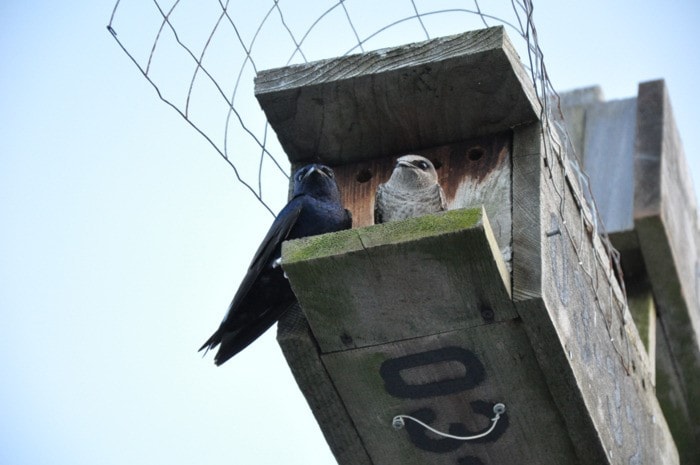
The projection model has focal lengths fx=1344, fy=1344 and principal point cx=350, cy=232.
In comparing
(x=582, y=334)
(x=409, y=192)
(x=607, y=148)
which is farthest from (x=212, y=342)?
(x=607, y=148)

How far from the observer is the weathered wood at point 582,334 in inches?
128

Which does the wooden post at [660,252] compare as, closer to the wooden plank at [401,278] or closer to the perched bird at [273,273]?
the perched bird at [273,273]

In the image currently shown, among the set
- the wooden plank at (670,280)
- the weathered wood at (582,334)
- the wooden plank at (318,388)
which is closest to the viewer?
the weathered wood at (582,334)

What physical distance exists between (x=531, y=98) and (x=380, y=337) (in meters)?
0.93

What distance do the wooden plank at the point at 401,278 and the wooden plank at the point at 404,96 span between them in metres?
0.73

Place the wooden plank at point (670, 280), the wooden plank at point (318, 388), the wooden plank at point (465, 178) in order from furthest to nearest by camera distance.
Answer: the wooden plank at point (670, 280) → the wooden plank at point (465, 178) → the wooden plank at point (318, 388)

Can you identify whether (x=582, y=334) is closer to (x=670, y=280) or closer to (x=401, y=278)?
(x=401, y=278)

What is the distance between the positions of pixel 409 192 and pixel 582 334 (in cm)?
62

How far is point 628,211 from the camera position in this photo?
5.02 m

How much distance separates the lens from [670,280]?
5.00m

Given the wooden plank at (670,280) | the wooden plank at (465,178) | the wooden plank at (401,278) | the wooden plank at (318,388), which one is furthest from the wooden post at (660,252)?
the wooden plank at (401,278)

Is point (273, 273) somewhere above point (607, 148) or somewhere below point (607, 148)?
above

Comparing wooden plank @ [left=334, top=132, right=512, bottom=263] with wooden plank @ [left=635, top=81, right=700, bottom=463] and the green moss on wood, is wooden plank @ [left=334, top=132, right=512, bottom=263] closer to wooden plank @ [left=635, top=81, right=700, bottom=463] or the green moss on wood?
the green moss on wood

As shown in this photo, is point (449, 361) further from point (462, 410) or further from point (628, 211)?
point (628, 211)
